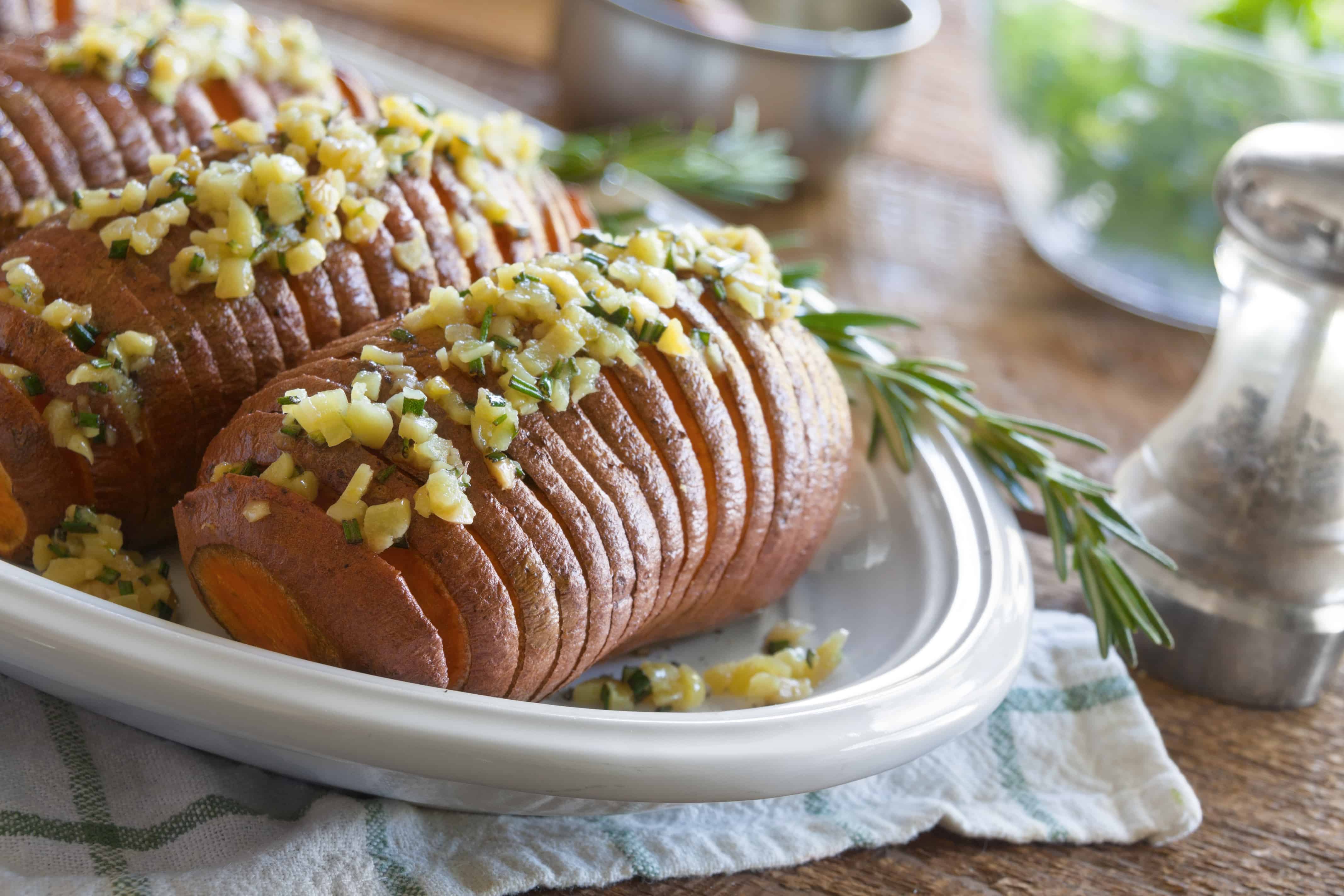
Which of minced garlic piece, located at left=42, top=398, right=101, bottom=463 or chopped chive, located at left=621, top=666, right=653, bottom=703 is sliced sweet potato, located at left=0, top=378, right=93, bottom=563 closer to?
minced garlic piece, located at left=42, top=398, right=101, bottom=463

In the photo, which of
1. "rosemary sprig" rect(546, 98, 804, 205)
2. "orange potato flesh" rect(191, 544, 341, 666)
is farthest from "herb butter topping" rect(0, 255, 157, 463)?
"rosemary sprig" rect(546, 98, 804, 205)

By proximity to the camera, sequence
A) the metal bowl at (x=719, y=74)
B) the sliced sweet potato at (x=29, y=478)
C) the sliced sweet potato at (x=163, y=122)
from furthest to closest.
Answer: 1. the metal bowl at (x=719, y=74)
2. the sliced sweet potato at (x=163, y=122)
3. the sliced sweet potato at (x=29, y=478)

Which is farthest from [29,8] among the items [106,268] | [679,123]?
[679,123]

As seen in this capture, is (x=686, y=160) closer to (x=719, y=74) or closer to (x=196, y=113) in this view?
(x=719, y=74)

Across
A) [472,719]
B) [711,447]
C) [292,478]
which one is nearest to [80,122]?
[292,478]

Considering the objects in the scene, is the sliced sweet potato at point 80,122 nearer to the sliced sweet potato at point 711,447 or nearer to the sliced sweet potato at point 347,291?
the sliced sweet potato at point 347,291

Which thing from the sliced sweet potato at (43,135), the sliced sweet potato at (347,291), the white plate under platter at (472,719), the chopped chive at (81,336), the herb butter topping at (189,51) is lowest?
the white plate under platter at (472,719)

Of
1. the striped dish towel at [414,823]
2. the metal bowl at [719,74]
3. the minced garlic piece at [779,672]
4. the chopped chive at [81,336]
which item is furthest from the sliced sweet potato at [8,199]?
the metal bowl at [719,74]
